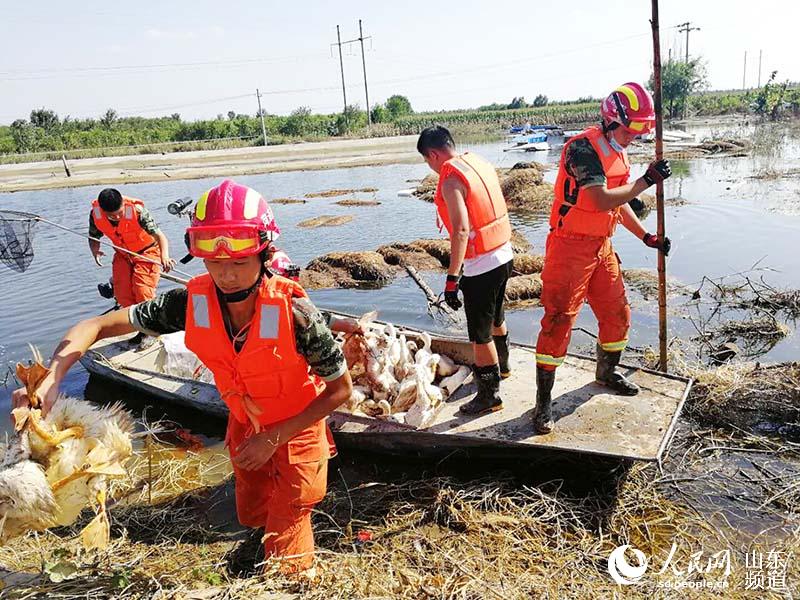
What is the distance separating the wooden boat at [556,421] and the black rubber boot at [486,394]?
0.22 ft

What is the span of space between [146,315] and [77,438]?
0.69 metres

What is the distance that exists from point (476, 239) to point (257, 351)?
2.21 metres

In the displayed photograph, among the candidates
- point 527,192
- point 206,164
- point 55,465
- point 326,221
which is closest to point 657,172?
point 55,465

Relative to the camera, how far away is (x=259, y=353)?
2.85 m

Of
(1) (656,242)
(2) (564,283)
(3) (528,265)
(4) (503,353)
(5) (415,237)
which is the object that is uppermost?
(1) (656,242)

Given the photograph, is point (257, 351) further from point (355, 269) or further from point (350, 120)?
point (350, 120)

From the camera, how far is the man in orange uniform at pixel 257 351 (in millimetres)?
2693

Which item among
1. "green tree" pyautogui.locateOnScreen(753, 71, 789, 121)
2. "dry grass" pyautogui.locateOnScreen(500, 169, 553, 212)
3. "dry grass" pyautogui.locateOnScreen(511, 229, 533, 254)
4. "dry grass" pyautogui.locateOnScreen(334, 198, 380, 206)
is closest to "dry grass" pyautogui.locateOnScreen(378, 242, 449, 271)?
"dry grass" pyautogui.locateOnScreen(511, 229, 533, 254)

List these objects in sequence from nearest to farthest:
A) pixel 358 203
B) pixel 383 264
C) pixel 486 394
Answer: pixel 486 394, pixel 383 264, pixel 358 203

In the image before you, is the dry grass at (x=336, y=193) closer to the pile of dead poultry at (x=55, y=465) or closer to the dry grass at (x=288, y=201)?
the dry grass at (x=288, y=201)

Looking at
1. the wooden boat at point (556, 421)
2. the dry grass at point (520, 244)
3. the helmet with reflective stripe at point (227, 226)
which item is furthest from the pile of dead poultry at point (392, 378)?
the dry grass at point (520, 244)

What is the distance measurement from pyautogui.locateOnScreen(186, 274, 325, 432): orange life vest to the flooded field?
1.20m

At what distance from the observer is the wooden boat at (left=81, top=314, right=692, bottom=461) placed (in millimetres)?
4277

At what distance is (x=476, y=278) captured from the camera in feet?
15.1
